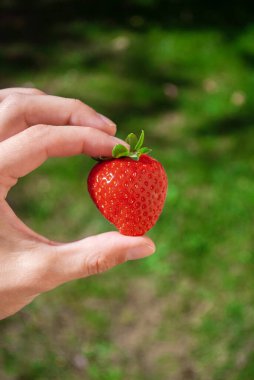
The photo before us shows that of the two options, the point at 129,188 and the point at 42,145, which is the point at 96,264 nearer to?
the point at 129,188

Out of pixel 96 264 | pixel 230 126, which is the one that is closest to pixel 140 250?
pixel 96 264

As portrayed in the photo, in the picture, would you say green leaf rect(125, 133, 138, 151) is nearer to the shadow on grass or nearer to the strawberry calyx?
the strawberry calyx

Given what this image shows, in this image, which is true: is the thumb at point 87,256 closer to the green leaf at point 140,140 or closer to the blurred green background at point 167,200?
the green leaf at point 140,140

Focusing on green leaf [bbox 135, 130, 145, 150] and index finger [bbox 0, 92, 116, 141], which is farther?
index finger [bbox 0, 92, 116, 141]

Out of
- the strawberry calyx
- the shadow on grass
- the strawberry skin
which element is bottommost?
the shadow on grass

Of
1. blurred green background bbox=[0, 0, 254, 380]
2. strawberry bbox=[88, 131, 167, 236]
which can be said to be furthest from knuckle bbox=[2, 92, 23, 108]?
blurred green background bbox=[0, 0, 254, 380]

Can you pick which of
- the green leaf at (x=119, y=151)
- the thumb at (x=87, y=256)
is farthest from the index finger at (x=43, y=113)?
the thumb at (x=87, y=256)
